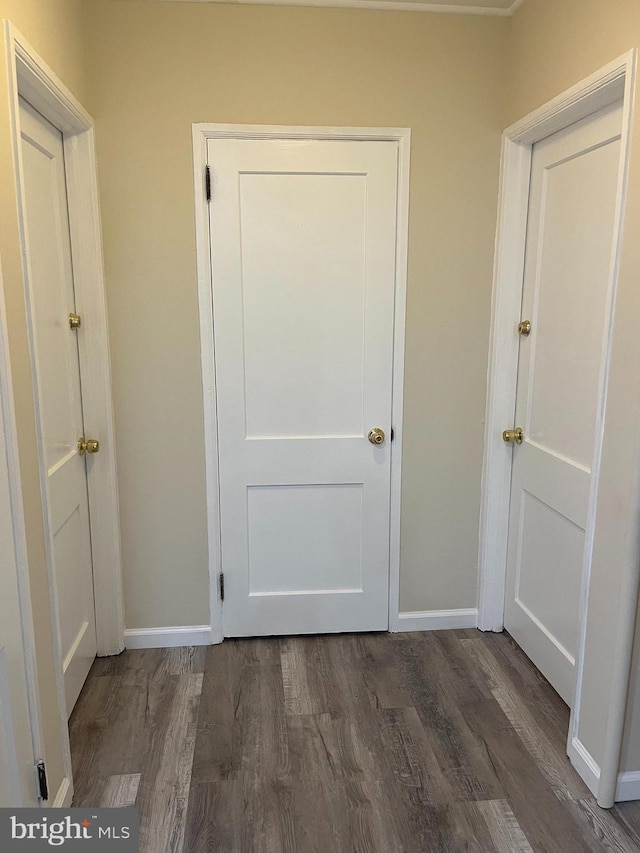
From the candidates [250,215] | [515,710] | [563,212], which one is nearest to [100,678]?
[515,710]

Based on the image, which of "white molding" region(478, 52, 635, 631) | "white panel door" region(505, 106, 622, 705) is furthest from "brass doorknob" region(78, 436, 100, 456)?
"white panel door" region(505, 106, 622, 705)

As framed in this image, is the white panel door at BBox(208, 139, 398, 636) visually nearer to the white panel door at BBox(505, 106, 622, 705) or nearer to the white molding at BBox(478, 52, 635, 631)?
the white molding at BBox(478, 52, 635, 631)

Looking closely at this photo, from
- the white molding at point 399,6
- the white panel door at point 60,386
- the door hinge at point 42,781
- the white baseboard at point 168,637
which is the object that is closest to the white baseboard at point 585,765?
the white baseboard at point 168,637

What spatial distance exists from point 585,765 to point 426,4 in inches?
105

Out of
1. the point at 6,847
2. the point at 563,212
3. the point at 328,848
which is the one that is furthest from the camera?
the point at 563,212

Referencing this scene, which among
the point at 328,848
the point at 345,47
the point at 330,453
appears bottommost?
the point at 328,848

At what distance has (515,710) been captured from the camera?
219 cm

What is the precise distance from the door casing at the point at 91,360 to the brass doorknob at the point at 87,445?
0.11 feet

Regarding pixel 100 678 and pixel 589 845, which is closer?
pixel 589 845

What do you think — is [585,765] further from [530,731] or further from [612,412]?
[612,412]

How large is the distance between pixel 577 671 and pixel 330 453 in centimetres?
119

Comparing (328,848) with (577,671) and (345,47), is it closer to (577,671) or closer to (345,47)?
(577,671)

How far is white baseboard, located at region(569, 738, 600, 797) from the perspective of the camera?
70.8 inches

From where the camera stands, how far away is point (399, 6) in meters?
2.23
